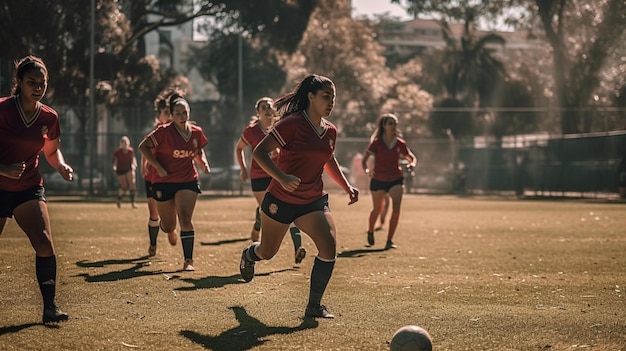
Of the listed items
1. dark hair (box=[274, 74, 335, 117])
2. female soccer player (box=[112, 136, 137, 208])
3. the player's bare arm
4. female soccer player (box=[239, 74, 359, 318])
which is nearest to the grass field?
female soccer player (box=[239, 74, 359, 318])

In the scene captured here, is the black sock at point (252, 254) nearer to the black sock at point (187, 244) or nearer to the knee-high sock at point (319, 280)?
the knee-high sock at point (319, 280)

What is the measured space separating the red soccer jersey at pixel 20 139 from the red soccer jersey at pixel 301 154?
6.43 ft

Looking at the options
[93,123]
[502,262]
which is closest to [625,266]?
[502,262]

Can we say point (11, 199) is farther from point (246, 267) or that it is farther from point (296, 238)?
point (296, 238)

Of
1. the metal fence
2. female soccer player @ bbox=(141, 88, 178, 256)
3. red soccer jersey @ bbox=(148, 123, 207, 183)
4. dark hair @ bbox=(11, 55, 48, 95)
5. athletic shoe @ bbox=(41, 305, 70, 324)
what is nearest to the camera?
athletic shoe @ bbox=(41, 305, 70, 324)

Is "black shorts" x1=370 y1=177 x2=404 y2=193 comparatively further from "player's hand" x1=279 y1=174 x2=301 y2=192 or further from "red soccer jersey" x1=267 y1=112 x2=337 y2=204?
"player's hand" x1=279 y1=174 x2=301 y2=192

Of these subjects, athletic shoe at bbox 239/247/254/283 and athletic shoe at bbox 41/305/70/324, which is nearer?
athletic shoe at bbox 41/305/70/324

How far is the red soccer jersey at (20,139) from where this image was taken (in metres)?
8.75

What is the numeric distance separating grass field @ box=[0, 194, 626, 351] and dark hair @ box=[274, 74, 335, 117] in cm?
180

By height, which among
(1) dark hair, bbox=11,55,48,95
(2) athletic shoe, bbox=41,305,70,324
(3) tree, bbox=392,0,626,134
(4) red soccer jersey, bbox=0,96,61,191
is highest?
(3) tree, bbox=392,0,626,134

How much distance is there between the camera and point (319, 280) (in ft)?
29.7

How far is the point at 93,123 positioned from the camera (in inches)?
1816

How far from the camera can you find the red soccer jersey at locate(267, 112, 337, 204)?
9156mm

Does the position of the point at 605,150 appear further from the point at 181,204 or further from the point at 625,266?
the point at 181,204
